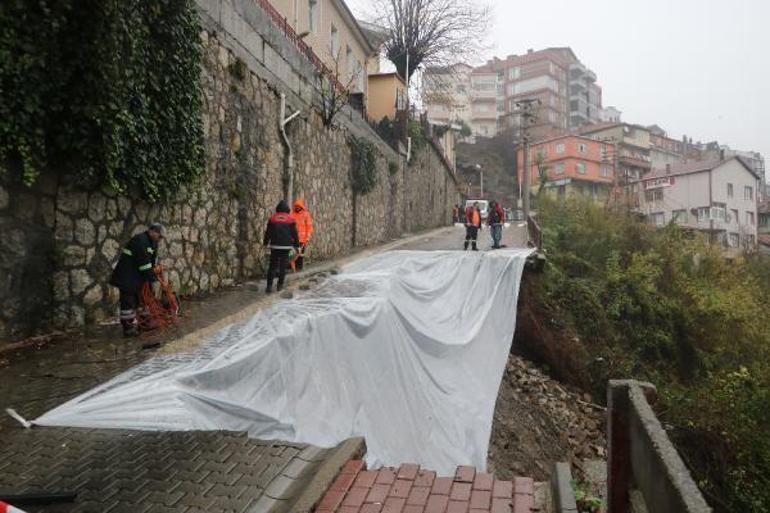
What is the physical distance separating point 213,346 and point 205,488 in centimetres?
235

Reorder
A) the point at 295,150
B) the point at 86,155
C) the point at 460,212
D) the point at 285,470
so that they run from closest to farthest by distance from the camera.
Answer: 1. the point at 285,470
2. the point at 86,155
3. the point at 295,150
4. the point at 460,212

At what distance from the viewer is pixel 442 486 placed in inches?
144

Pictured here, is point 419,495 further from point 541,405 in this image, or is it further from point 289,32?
point 289,32

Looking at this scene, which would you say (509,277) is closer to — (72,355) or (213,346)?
(213,346)

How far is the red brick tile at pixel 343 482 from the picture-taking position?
3.46 m

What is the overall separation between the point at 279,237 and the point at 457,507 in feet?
21.2

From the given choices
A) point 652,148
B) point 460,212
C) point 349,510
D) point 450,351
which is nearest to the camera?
point 349,510

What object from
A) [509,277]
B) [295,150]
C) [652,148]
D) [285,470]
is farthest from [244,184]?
[652,148]

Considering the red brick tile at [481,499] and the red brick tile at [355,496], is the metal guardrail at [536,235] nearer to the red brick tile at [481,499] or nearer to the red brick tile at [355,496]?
the red brick tile at [481,499]

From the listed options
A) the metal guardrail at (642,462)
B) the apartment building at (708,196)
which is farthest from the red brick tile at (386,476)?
the apartment building at (708,196)

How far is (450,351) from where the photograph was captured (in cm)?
838

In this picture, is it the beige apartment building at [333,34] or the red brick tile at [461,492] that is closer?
the red brick tile at [461,492]

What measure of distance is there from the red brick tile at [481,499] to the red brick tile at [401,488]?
0.43m

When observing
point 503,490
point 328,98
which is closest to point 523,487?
point 503,490
